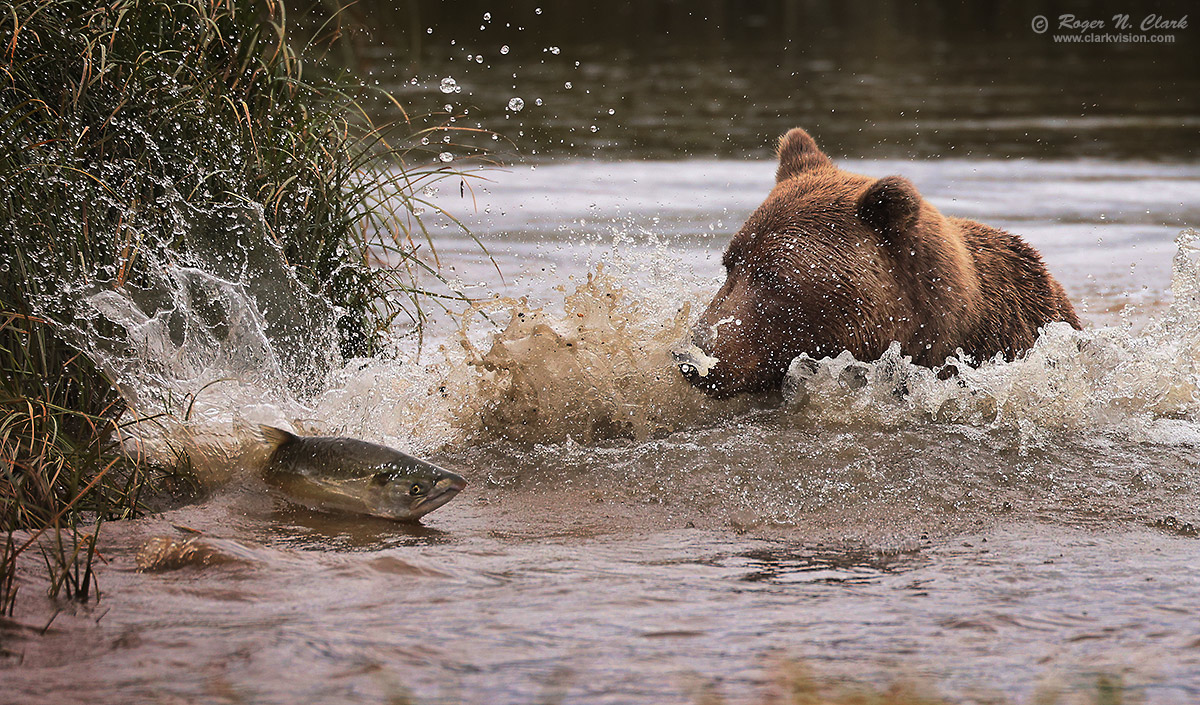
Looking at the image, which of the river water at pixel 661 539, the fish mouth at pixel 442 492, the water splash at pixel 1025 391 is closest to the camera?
the river water at pixel 661 539

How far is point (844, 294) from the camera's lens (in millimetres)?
5324

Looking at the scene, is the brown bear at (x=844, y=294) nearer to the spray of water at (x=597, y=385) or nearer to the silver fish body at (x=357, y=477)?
the spray of water at (x=597, y=385)

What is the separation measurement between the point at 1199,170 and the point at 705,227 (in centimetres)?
625

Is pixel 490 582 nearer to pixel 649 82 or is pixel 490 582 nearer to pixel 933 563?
pixel 933 563

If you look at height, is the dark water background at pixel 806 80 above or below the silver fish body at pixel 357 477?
above

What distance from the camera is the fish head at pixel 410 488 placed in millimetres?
4008

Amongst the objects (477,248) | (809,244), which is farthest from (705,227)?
(809,244)

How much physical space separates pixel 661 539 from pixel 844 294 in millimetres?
1814

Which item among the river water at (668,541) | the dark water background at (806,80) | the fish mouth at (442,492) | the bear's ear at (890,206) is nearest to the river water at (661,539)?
the river water at (668,541)

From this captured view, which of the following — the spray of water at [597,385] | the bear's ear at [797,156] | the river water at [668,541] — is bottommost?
the river water at [668,541]

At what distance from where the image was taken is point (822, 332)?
5359 mm

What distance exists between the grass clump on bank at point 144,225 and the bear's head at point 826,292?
1.57 metres

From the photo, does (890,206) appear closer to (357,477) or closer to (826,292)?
(826,292)

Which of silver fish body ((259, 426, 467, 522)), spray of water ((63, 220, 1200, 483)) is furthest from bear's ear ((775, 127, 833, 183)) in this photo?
silver fish body ((259, 426, 467, 522))
